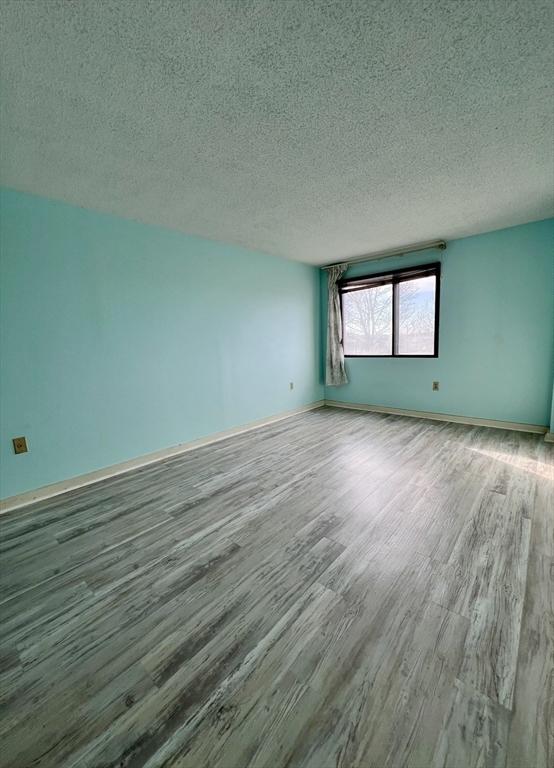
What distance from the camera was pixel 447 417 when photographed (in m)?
3.81

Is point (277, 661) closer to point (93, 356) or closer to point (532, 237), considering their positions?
point (93, 356)

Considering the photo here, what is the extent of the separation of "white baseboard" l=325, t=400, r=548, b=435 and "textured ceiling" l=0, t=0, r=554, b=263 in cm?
226

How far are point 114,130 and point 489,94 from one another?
1850 mm

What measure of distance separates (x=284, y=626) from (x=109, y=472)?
6.76 feet

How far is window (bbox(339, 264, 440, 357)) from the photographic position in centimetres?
380

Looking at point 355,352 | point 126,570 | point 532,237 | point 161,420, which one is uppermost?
point 532,237

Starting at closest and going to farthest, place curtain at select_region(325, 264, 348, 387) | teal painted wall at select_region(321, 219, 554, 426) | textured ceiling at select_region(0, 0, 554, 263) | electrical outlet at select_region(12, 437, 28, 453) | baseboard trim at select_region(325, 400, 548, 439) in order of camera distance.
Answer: textured ceiling at select_region(0, 0, 554, 263) → electrical outlet at select_region(12, 437, 28, 453) → teal painted wall at select_region(321, 219, 554, 426) → baseboard trim at select_region(325, 400, 548, 439) → curtain at select_region(325, 264, 348, 387)

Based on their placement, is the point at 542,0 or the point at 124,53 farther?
the point at 124,53

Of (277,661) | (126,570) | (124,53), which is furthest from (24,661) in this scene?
(124,53)

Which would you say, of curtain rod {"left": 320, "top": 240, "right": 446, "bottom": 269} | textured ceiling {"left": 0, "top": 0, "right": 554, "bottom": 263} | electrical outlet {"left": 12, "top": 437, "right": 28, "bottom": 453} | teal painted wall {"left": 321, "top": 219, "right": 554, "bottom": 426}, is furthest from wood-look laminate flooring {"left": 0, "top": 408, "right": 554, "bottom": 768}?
curtain rod {"left": 320, "top": 240, "right": 446, "bottom": 269}

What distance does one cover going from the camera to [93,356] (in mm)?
2473

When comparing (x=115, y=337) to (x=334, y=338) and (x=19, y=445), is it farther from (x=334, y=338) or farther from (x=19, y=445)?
(x=334, y=338)

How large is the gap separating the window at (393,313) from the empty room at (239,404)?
0.19 m

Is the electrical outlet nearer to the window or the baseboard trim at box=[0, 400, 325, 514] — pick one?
the baseboard trim at box=[0, 400, 325, 514]
